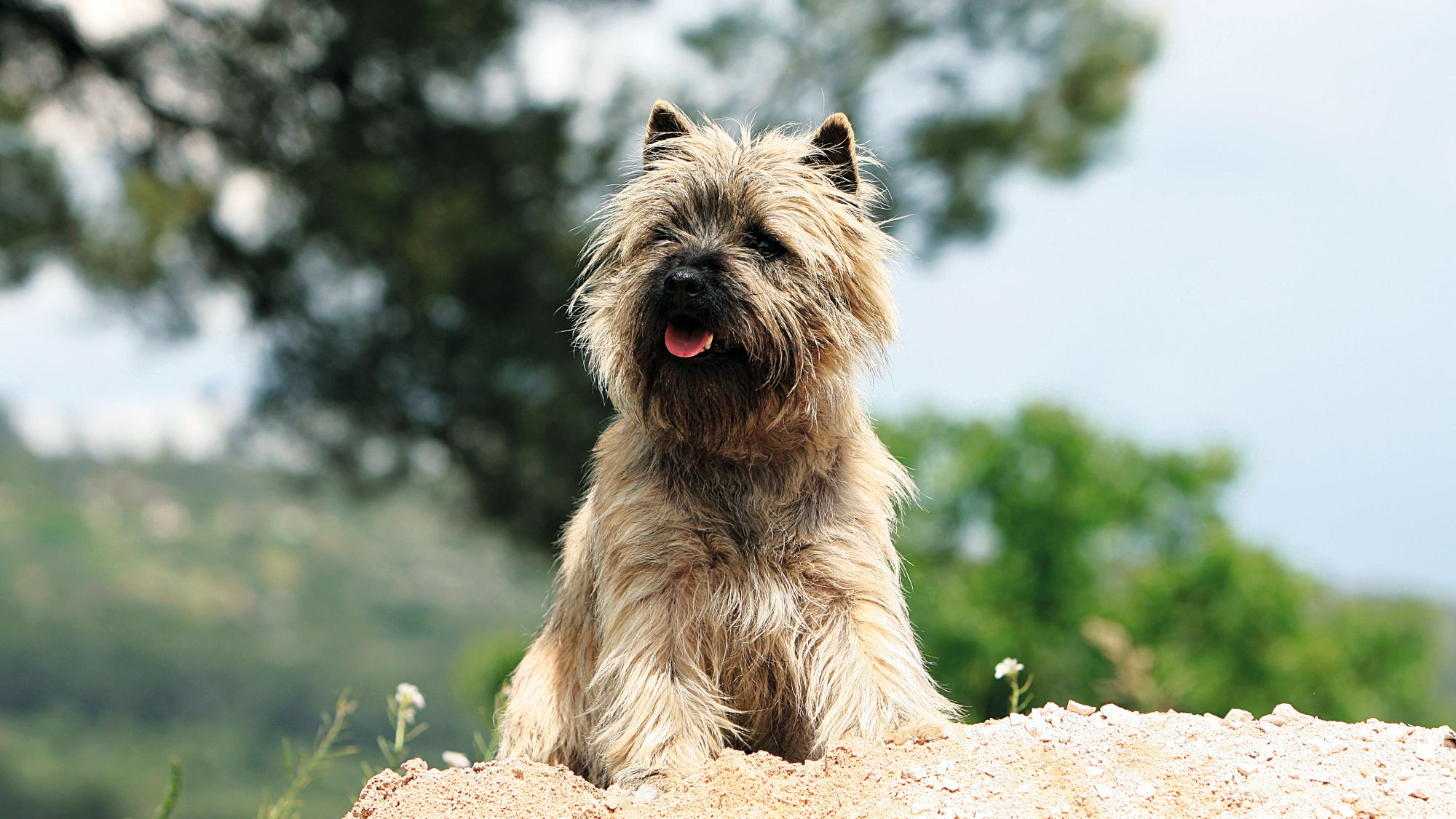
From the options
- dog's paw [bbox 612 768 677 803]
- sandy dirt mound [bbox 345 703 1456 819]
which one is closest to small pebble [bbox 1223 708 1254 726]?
sandy dirt mound [bbox 345 703 1456 819]

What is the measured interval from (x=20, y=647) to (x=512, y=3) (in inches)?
746

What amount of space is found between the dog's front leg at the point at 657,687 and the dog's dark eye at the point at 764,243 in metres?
1.28

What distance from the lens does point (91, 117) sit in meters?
15.9

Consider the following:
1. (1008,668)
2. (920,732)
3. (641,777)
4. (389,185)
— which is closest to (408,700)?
(641,777)

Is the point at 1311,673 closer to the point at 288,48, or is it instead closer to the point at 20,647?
the point at 288,48

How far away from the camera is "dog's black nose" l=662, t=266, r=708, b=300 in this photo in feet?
14.2

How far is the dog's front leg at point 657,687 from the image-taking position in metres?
4.29

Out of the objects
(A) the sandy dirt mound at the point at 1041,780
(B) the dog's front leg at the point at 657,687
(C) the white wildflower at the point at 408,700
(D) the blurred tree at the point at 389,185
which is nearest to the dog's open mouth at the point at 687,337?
(B) the dog's front leg at the point at 657,687

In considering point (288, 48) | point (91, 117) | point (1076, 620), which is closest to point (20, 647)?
point (91, 117)

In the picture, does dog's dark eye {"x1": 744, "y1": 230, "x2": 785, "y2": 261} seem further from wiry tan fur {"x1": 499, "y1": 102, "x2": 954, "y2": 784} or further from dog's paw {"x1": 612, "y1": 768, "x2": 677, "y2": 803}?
dog's paw {"x1": 612, "y1": 768, "x2": 677, "y2": 803}

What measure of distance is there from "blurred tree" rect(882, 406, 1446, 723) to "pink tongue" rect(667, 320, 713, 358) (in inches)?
552

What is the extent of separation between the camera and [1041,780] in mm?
3959

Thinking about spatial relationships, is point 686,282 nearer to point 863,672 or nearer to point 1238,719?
point 863,672

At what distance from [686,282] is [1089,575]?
1934cm
